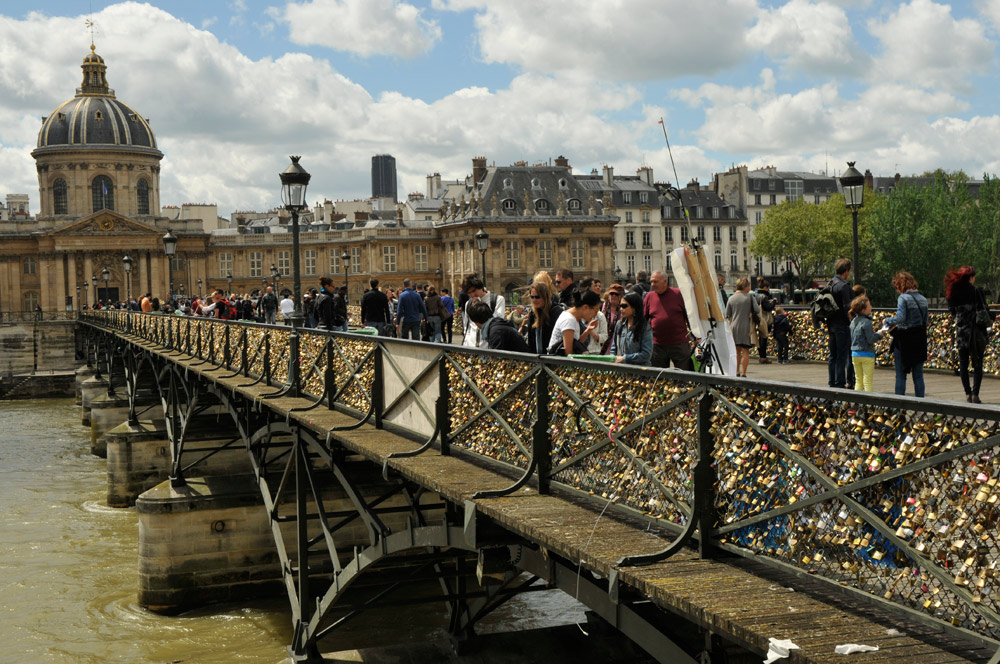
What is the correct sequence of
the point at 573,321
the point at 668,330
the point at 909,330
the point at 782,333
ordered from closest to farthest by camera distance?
the point at 573,321 < the point at 668,330 < the point at 909,330 < the point at 782,333

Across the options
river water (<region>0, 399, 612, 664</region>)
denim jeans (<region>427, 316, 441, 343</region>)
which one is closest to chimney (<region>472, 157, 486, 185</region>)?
river water (<region>0, 399, 612, 664</region>)

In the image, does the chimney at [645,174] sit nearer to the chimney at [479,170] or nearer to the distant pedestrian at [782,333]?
the chimney at [479,170]

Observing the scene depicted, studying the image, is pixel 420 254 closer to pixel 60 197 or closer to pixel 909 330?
pixel 60 197

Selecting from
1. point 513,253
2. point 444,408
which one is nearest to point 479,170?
point 513,253

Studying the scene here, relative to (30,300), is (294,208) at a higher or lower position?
higher

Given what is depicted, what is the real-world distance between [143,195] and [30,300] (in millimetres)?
15147

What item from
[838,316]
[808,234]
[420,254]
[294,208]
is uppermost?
[808,234]

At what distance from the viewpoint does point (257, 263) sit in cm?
11044

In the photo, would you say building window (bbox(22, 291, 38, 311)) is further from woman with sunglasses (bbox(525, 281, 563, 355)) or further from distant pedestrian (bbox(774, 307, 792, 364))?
woman with sunglasses (bbox(525, 281, 563, 355))

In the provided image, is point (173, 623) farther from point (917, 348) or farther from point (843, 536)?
point (843, 536)

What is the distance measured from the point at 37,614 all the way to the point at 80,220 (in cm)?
9542

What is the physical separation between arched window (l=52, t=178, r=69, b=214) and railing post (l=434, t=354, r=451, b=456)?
4474 inches

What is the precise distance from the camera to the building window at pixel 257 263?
110 metres

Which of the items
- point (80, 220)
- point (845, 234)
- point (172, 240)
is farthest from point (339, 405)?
point (80, 220)
